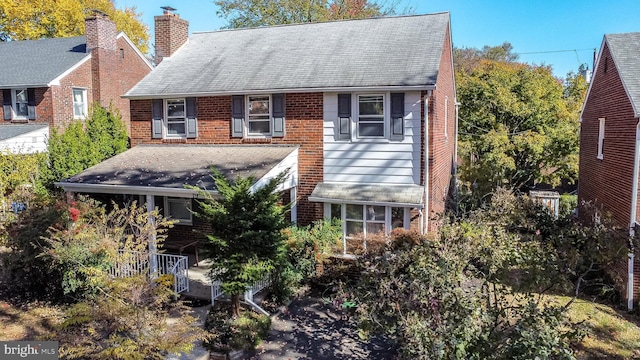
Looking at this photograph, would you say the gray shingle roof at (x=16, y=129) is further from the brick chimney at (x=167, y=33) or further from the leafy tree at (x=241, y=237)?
the leafy tree at (x=241, y=237)

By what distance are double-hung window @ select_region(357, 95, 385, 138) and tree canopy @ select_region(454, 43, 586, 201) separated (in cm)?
1021

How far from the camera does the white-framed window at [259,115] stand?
14086 mm

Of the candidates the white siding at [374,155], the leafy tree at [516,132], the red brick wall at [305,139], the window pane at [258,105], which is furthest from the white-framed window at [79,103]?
the leafy tree at [516,132]

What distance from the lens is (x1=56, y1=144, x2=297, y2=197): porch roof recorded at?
1184 cm

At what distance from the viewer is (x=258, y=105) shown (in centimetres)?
1419

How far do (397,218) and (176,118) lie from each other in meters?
8.20

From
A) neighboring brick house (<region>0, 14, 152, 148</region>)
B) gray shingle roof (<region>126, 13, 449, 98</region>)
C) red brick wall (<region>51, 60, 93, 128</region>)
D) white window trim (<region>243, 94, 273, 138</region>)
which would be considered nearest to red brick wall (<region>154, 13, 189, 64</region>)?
gray shingle roof (<region>126, 13, 449, 98</region>)

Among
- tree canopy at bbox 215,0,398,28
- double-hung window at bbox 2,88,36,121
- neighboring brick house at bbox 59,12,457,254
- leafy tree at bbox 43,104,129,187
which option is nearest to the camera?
neighboring brick house at bbox 59,12,457,254

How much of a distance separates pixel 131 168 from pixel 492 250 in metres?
10.4

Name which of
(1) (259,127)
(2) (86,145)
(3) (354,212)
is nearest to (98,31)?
(2) (86,145)

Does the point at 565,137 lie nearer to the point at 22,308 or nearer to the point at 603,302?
the point at 603,302

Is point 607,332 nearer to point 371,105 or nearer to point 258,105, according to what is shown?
point 371,105

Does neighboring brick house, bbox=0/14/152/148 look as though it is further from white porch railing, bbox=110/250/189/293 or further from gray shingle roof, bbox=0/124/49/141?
white porch railing, bbox=110/250/189/293

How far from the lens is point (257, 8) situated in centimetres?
3512
